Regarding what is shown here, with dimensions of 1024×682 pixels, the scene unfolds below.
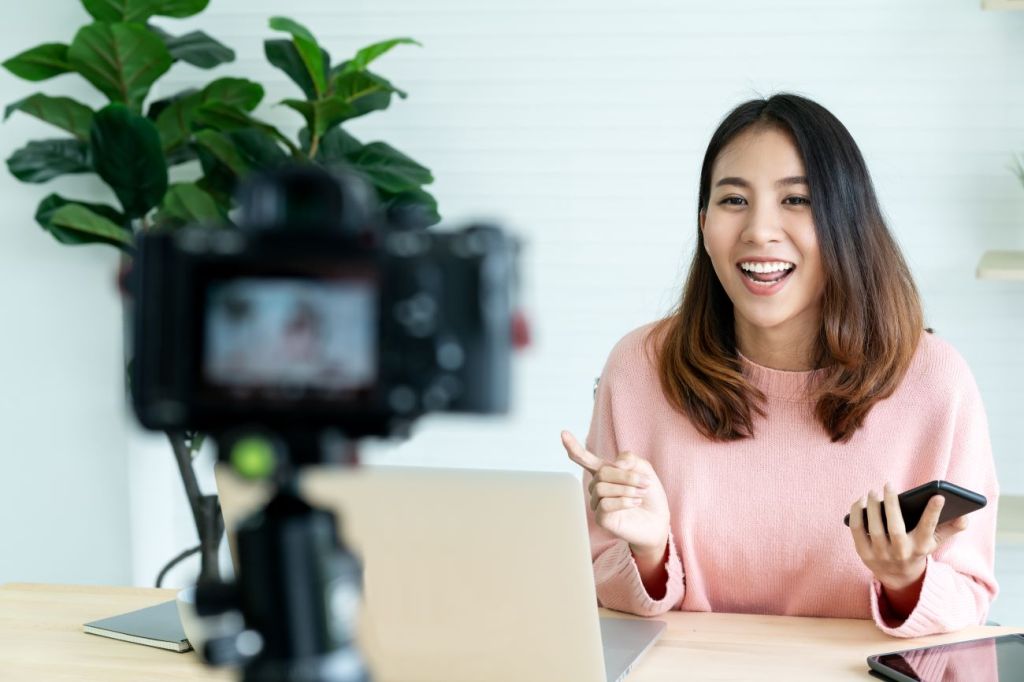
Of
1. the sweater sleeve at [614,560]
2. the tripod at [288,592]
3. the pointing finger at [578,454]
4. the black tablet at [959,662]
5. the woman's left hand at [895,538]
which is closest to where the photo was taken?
the tripod at [288,592]

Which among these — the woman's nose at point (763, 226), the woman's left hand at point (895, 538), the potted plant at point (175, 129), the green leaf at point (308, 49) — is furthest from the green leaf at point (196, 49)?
the woman's left hand at point (895, 538)

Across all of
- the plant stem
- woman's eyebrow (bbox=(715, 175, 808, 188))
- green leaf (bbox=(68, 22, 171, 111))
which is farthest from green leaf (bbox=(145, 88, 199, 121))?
woman's eyebrow (bbox=(715, 175, 808, 188))

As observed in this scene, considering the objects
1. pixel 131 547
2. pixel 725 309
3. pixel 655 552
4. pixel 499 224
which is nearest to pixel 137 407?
pixel 499 224

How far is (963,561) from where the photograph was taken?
169 cm

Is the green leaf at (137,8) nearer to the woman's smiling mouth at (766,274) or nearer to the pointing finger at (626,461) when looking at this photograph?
the woman's smiling mouth at (766,274)

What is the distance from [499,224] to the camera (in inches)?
26.3

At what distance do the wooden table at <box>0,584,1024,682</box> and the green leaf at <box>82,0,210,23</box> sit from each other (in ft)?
5.26

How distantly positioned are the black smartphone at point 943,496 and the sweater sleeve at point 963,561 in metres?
0.11

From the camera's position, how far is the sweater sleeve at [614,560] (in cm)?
165

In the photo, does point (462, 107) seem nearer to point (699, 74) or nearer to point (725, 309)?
point (699, 74)

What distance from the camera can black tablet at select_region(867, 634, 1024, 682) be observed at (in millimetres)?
1308

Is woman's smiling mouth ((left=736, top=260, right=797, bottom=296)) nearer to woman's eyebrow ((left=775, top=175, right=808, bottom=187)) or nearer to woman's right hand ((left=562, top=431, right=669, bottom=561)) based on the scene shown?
woman's eyebrow ((left=775, top=175, right=808, bottom=187))

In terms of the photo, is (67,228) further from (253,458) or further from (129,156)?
(253,458)

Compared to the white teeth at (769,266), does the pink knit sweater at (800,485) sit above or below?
below
